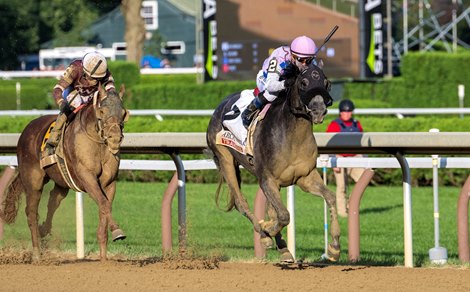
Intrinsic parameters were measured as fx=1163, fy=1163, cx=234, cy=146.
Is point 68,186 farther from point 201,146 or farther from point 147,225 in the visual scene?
point 147,225

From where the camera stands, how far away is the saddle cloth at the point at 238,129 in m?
8.11

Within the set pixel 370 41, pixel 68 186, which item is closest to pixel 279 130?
pixel 68 186

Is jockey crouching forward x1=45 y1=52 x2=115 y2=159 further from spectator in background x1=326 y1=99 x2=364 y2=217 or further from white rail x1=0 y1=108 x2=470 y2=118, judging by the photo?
white rail x1=0 y1=108 x2=470 y2=118

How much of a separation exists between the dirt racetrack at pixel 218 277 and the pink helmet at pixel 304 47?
1429 millimetres

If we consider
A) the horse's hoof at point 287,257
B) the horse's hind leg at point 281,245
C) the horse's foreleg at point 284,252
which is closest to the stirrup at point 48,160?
the horse's hind leg at point 281,245

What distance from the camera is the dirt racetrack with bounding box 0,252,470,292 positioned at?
22.8ft

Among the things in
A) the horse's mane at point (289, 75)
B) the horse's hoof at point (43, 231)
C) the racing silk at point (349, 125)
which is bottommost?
the horse's hoof at point (43, 231)

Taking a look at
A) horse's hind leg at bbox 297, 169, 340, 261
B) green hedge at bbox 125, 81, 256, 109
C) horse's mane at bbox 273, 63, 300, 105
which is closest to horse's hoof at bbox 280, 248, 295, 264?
horse's hind leg at bbox 297, 169, 340, 261

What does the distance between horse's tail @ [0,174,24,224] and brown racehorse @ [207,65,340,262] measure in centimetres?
235

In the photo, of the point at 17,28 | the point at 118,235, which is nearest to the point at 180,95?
the point at 17,28

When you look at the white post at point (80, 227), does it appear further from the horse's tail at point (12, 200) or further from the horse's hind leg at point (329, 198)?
the horse's hind leg at point (329, 198)

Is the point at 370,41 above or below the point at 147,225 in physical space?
above

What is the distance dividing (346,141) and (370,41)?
13634 mm

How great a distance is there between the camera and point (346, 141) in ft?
26.4
